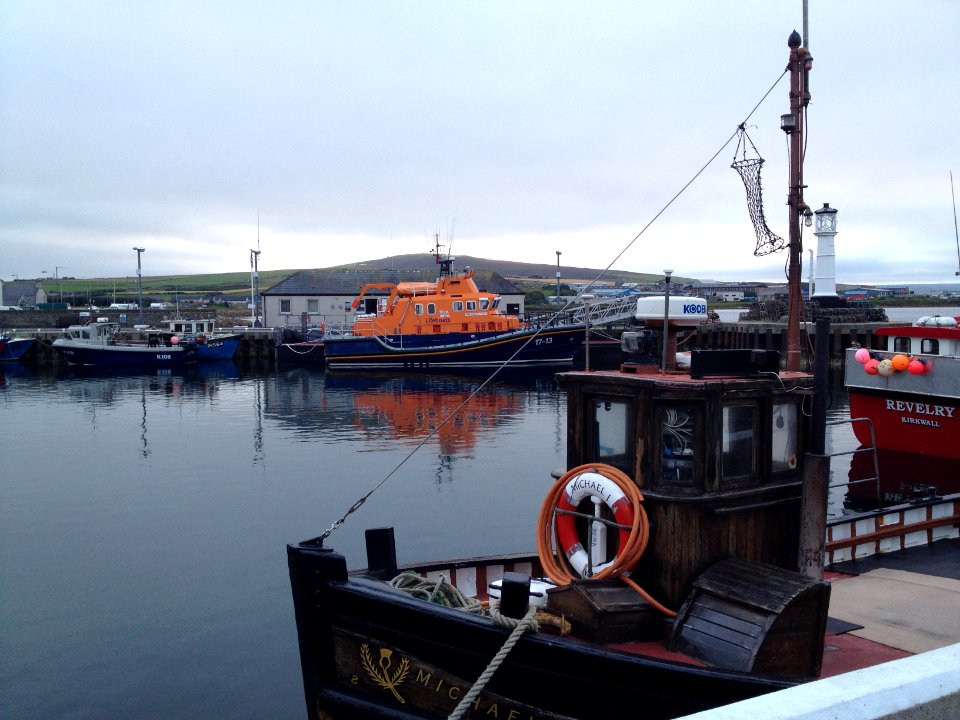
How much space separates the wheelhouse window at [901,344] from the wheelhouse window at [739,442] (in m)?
18.6

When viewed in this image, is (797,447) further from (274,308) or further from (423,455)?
(274,308)

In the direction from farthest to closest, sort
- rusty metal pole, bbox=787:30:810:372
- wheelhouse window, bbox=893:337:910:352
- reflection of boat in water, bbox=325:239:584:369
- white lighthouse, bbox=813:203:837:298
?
reflection of boat in water, bbox=325:239:584:369, white lighthouse, bbox=813:203:837:298, wheelhouse window, bbox=893:337:910:352, rusty metal pole, bbox=787:30:810:372

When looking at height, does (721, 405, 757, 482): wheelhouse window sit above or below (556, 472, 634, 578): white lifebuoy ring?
above

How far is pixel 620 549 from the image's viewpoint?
233 inches

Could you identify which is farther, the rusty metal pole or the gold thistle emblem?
the rusty metal pole

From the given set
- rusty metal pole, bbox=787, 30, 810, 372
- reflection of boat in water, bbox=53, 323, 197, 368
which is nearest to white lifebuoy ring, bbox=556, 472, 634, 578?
rusty metal pole, bbox=787, 30, 810, 372

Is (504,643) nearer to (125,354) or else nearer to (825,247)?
(825,247)

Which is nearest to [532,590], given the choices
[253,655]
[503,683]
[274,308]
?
[503,683]

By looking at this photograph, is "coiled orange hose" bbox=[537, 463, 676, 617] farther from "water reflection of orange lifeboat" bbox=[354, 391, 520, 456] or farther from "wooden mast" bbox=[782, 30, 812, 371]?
"water reflection of orange lifeboat" bbox=[354, 391, 520, 456]

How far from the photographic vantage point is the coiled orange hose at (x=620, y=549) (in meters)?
5.77

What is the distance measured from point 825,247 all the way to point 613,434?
29740 millimetres

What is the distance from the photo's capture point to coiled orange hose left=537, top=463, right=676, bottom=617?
5.77 m

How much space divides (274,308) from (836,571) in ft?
196

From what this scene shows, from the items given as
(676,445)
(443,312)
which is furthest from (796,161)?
(443,312)
